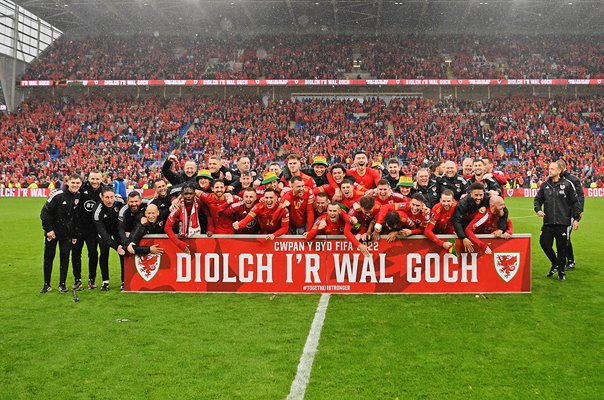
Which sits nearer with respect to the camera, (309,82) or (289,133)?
(289,133)

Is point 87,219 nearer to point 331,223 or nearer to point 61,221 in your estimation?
point 61,221

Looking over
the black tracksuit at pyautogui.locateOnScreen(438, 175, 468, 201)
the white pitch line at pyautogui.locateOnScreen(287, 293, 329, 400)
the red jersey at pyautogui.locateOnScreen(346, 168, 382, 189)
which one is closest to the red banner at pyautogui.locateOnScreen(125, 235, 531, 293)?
the white pitch line at pyautogui.locateOnScreen(287, 293, 329, 400)

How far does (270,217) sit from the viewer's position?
27.7ft

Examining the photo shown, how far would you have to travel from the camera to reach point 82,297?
27.1 feet

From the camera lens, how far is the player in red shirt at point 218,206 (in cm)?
839

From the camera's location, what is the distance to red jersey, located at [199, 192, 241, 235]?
8.55m

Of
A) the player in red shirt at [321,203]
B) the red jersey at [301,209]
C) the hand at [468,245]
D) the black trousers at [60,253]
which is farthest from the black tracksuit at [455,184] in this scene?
the black trousers at [60,253]

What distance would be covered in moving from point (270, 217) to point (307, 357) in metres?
3.27

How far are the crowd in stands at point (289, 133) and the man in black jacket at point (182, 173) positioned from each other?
24.0 metres

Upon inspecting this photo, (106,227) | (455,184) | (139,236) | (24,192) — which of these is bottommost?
(139,236)

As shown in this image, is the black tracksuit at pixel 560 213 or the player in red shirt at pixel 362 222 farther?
the black tracksuit at pixel 560 213

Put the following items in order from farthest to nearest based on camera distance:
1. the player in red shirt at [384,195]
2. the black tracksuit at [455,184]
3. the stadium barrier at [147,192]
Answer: the stadium barrier at [147,192], the black tracksuit at [455,184], the player in red shirt at [384,195]

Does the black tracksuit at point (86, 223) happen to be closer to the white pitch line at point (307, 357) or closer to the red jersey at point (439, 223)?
the white pitch line at point (307, 357)

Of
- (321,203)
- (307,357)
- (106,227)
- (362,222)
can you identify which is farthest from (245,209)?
(307,357)
